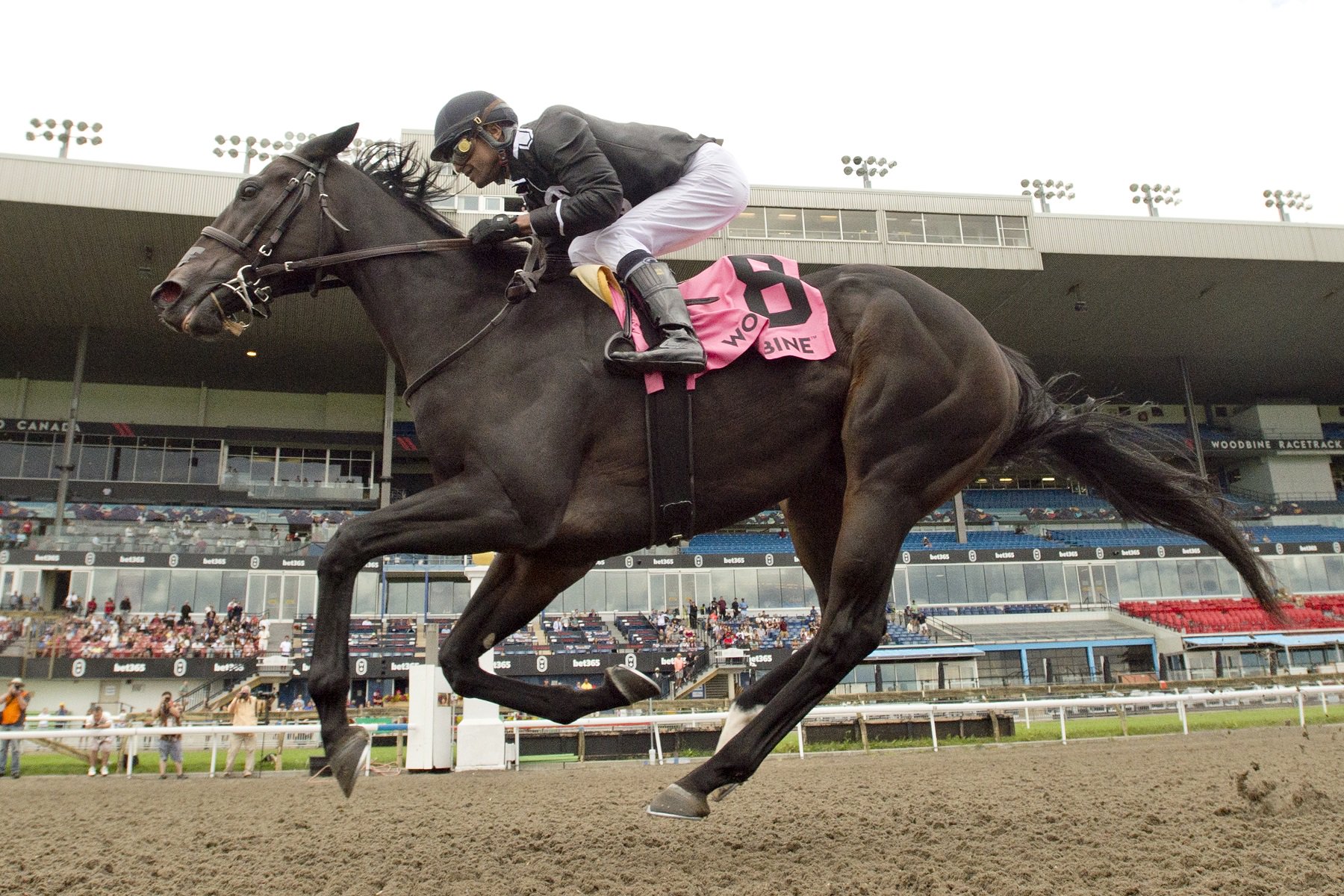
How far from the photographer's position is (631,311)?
3.96 metres

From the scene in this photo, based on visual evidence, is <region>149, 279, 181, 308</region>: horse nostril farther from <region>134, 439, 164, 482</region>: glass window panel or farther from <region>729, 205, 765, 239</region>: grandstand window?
<region>134, 439, 164, 482</region>: glass window panel

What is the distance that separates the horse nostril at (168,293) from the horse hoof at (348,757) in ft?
6.30

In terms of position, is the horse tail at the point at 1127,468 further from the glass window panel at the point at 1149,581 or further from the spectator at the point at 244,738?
the glass window panel at the point at 1149,581

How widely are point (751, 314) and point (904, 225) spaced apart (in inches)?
1271

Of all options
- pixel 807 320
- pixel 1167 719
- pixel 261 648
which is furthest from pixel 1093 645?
pixel 807 320

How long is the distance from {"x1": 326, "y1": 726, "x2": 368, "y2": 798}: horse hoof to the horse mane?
2225 millimetres

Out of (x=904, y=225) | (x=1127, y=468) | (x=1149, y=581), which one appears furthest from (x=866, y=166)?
(x=1127, y=468)

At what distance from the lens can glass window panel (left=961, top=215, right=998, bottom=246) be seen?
33.5 metres

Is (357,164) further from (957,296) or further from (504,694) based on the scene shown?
(957,296)

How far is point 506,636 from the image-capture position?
13.3 feet

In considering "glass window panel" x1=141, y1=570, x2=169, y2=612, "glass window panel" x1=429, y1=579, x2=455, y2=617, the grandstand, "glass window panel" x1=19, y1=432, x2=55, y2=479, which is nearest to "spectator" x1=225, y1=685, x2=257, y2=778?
the grandstand

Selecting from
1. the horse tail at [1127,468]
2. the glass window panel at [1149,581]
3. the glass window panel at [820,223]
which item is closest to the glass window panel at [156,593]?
the glass window panel at [820,223]

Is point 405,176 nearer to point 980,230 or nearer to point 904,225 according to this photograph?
point 904,225

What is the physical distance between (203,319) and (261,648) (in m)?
24.6
